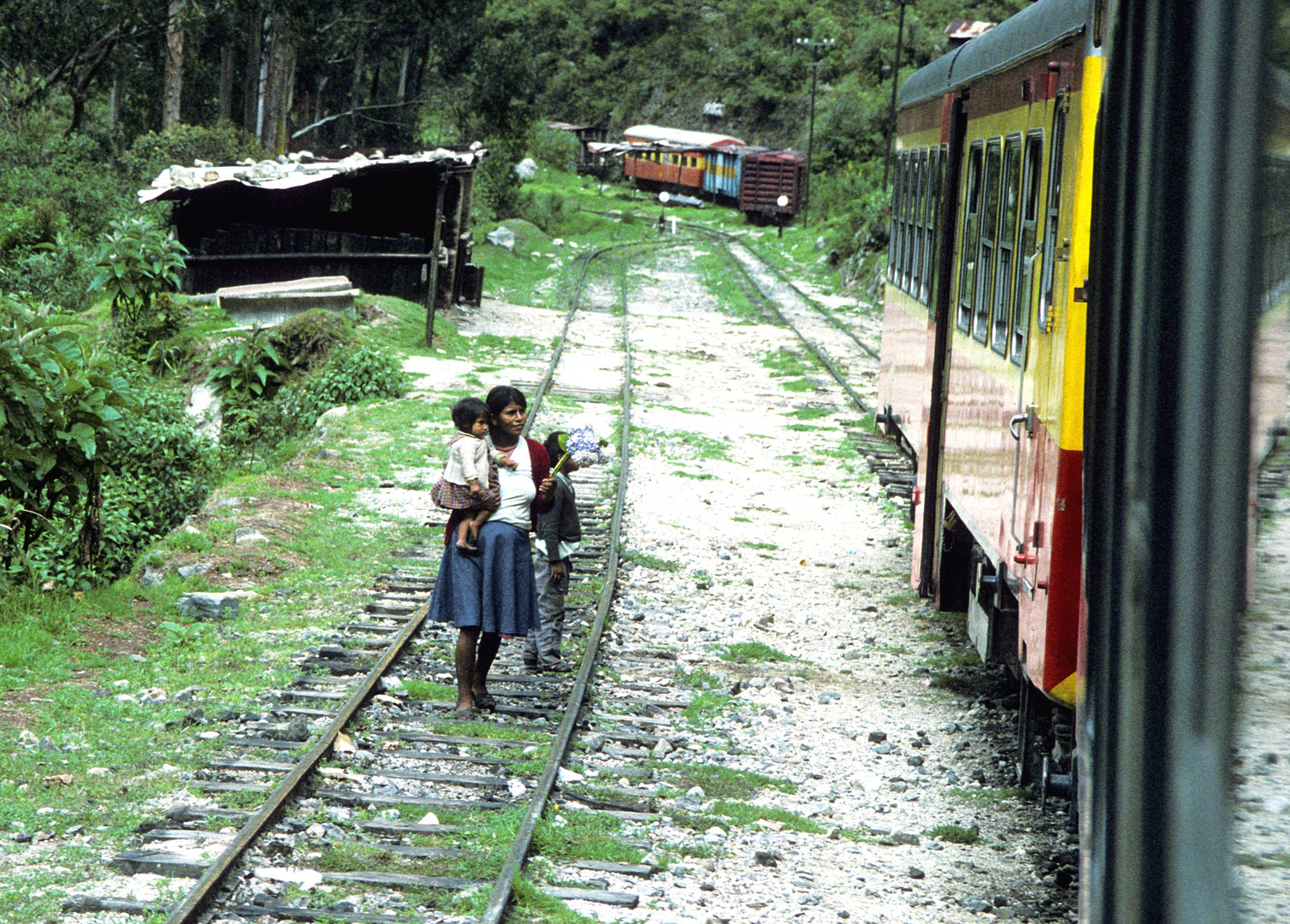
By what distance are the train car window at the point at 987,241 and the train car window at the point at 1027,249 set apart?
616 millimetres

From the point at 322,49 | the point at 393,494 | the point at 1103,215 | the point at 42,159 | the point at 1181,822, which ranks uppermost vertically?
the point at 322,49

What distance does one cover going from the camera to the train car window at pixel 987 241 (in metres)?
6.51

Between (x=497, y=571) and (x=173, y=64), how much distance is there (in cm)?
2895

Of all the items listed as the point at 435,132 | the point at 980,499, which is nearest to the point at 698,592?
the point at 980,499

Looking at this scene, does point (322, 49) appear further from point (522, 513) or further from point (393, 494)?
point (522, 513)

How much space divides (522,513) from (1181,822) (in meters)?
5.97

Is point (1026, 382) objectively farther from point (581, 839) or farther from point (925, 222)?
point (925, 222)

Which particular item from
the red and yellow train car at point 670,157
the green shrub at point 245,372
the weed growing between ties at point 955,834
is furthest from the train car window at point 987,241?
the red and yellow train car at point 670,157

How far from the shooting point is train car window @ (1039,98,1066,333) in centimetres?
501

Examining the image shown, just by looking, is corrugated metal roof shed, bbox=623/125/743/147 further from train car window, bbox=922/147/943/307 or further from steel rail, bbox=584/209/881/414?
train car window, bbox=922/147/943/307

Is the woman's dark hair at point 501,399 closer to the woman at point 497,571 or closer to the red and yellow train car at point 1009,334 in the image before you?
the woman at point 497,571

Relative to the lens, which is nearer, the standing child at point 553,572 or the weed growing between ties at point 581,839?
the weed growing between ties at point 581,839

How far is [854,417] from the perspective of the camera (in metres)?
17.5

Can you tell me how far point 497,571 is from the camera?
275 inches
